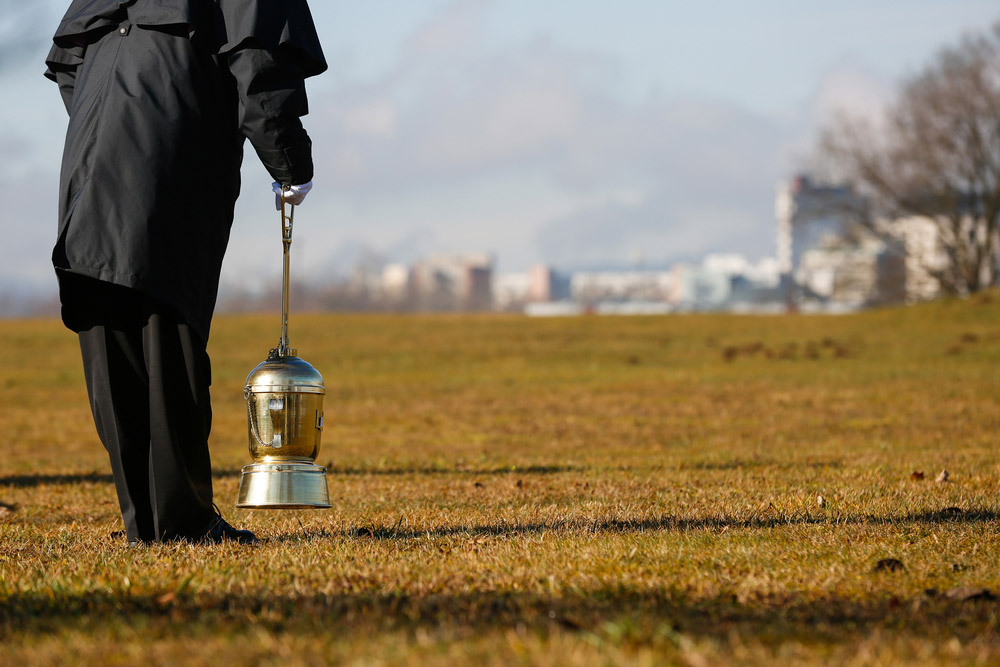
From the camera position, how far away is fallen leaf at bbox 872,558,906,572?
3877mm

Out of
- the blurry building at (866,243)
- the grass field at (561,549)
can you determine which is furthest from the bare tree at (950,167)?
the grass field at (561,549)

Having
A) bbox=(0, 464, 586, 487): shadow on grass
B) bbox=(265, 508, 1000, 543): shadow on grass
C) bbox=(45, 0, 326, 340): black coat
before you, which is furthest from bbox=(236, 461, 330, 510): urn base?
bbox=(0, 464, 586, 487): shadow on grass

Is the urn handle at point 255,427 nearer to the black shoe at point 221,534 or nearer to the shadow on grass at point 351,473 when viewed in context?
the black shoe at point 221,534

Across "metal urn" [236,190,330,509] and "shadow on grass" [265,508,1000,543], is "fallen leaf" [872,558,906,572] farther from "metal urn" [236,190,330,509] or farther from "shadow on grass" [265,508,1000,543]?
"metal urn" [236,190,330,509]

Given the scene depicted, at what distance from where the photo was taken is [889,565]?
394cm

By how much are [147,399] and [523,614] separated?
222 cm

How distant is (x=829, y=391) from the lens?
17609mm

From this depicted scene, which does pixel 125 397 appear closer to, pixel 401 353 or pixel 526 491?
pixel 526 491

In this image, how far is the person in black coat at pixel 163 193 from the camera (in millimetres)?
4410

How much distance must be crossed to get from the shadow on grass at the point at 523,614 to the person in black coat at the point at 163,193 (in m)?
1.15

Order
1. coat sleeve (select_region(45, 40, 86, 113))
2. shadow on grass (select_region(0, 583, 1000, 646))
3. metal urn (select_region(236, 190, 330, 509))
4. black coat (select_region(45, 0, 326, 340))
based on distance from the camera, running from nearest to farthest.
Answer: shadow on grass (select_region(0, 583, 1000, 646)) → black coat (select_region(45, 0, 326, 340)) → metal urn (select_region(236, 190, 330, 509)) → coat sleeve (select_region(45, 40, 86, 113))

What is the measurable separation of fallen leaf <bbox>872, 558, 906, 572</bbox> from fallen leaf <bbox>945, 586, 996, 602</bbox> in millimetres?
358

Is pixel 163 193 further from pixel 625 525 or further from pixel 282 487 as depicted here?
pixel 625 525

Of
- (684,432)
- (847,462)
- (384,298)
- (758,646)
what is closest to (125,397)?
(758,646)
